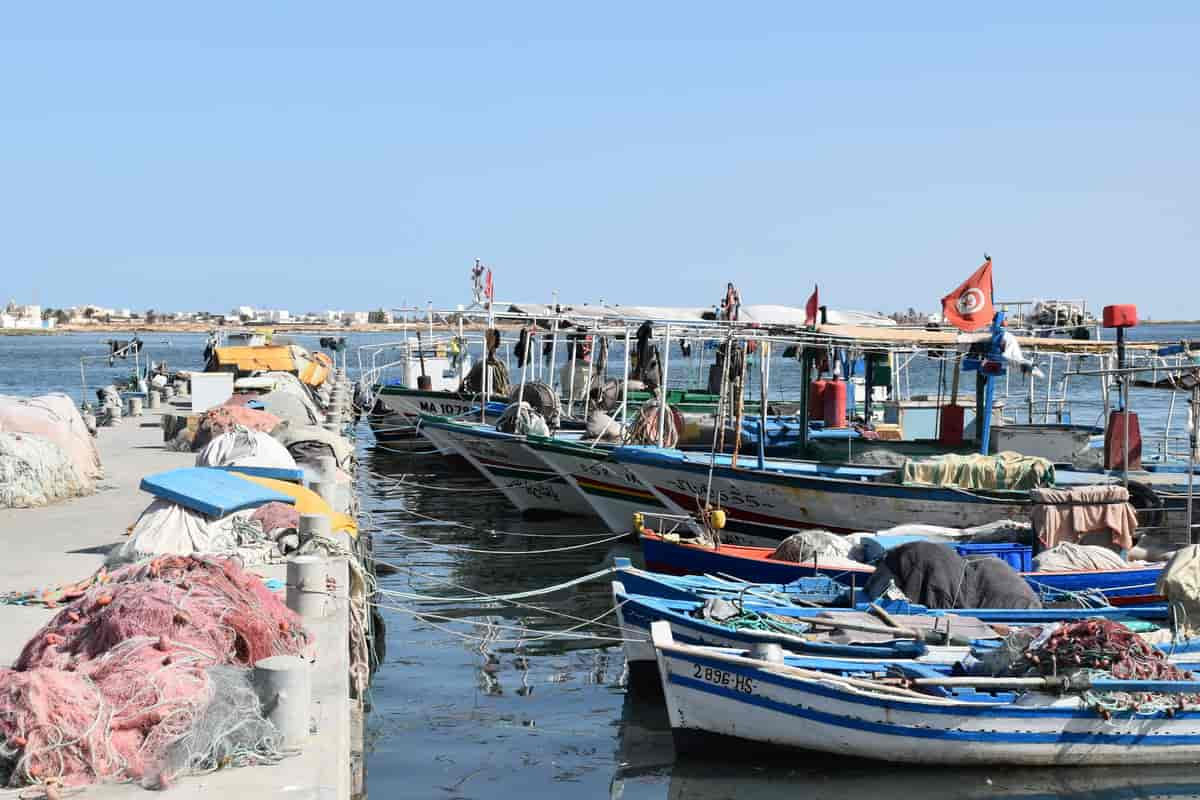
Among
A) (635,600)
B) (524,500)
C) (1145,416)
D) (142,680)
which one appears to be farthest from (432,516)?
(1145,416)

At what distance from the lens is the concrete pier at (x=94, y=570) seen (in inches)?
278

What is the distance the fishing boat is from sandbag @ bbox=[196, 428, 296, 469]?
479cm

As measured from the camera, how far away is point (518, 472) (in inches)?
1045

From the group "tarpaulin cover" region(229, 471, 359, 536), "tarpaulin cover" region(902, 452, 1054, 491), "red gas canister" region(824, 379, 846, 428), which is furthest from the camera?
"red gas canister" region(824, 379, 846, 428)

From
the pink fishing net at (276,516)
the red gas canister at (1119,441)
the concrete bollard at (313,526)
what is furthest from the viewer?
the red gas canister at (1119,441)

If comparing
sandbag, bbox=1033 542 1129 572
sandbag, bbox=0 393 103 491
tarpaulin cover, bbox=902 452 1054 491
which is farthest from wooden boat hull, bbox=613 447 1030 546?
sandbag, bbox=0 393 103 491

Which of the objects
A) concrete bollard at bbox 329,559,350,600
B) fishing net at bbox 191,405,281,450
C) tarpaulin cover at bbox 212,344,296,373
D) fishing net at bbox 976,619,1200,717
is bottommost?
fishing net at bbox 976,619,1200,717

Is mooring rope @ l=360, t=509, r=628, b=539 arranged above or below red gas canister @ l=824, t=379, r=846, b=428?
below

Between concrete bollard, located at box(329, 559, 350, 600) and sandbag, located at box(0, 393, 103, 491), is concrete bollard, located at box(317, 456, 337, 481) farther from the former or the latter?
concrete bollard, located at box(329, 559, 350, 600)

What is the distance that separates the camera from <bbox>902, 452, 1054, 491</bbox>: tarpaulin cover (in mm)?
18266

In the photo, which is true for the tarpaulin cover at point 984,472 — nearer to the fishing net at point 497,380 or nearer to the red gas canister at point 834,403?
the red gas canister at point 834,403

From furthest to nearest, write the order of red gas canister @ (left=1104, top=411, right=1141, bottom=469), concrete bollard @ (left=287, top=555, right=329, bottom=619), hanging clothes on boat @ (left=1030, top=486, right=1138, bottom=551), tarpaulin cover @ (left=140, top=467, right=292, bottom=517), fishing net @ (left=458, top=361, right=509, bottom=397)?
fishing net @ (left=458, top=361, right=509, bottom=397), red gas canister @ (left=1104, top=411, right=1141, bottom=469), hanging clothes on boat @ (left=1030, top=486, right=1138, bottom=551), tarpaulin cover @ (left=140, top=467, right=292, bottom=517), concrete bollard @ (left=287, top=555, right=329, bottom=619)

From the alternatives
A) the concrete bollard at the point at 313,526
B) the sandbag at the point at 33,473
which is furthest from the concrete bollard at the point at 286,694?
the sandbag at the point at 33,473

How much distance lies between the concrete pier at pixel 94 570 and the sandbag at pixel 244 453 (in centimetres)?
125
